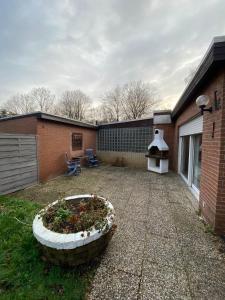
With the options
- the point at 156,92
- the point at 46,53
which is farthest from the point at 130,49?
the point at 156,92

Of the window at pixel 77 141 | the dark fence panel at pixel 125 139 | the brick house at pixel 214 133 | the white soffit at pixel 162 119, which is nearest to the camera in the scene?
the brick house at pixel 214 133

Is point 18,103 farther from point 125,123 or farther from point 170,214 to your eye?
point 170,214

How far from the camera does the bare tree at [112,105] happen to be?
21812mm

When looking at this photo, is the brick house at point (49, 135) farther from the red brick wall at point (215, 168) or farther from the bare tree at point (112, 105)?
the bare tree at point (112, 105)

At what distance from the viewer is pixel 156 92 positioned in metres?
20.5

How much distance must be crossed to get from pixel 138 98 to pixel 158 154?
1533 cm

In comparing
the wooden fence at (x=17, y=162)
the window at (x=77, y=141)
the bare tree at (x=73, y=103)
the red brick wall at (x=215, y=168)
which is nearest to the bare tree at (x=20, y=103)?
the bare tree at (x=73, y=103)

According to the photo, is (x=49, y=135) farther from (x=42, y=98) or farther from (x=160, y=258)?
(x=42, y=98)

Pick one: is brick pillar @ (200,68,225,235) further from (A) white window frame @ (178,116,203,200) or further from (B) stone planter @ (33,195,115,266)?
(B) stone planter @ (33,195,115,266)

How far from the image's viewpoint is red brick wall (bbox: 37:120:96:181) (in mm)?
5781

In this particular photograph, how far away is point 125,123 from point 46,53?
17.3 feet

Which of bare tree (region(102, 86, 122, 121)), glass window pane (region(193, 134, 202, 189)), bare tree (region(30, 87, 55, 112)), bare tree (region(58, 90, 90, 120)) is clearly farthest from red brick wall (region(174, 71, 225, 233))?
bare tree (region(30, 87, 55, 112))

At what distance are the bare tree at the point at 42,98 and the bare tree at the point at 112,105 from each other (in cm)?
767

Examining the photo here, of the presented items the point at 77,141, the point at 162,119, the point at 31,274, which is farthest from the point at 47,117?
the point at 162,119
